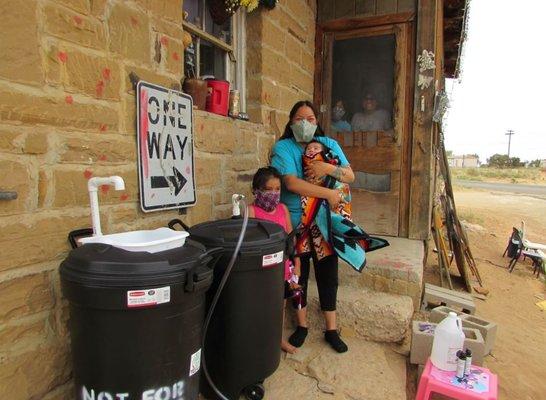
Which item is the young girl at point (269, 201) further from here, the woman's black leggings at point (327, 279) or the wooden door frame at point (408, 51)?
the wooden door frame at point (408, 51)

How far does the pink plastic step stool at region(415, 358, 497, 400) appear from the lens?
233 centimetres

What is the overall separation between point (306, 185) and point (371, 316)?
46.6 inches

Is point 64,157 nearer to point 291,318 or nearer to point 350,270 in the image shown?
point 291,318

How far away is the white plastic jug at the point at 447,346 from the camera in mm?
2521

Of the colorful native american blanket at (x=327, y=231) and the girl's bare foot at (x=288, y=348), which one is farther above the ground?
the colorful native american blanket at (x=327, y=231)

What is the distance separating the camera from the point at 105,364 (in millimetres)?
1510

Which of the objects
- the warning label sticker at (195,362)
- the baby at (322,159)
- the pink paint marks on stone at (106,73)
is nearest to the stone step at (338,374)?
the warning label sticker at (195,362)

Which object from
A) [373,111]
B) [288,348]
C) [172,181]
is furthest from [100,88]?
[373,111]

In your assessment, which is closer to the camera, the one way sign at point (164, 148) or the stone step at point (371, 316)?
the one way sign at point (164, 148)

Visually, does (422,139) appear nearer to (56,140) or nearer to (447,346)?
(447,346)

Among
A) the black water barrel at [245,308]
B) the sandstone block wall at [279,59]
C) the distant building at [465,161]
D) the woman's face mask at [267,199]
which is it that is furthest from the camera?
the distant building at [465,161]

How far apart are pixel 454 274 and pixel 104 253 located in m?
6.22

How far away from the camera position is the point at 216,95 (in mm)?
3033

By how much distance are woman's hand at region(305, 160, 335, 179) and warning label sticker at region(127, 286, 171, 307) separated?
5.05 feet
